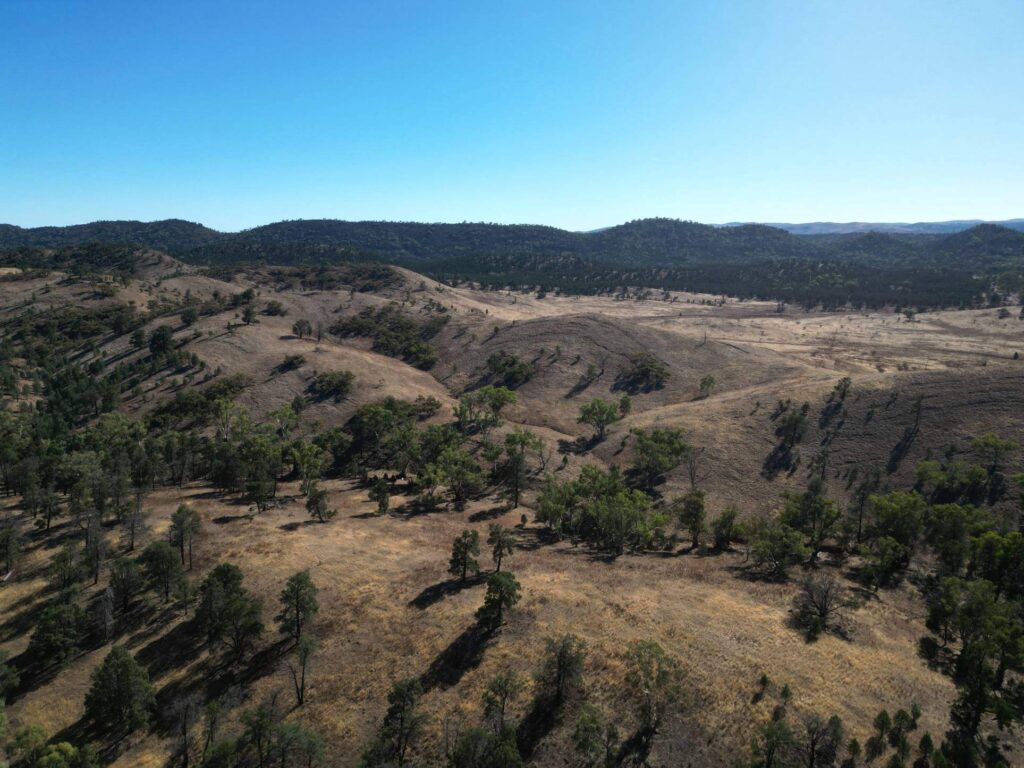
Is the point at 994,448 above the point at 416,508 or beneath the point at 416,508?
above

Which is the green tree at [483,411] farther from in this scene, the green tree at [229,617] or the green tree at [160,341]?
the green tree at [160,341]

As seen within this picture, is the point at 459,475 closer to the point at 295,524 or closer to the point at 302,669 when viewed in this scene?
the point at 295,524

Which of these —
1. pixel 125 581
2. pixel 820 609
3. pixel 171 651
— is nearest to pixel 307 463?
pixel 125 581

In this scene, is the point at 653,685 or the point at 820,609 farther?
the point at 820,609

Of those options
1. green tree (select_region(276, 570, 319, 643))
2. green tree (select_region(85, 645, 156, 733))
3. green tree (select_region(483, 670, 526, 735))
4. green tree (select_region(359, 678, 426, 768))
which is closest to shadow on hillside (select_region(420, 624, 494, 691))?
green tree (select_region(483, 670, 526, 735))

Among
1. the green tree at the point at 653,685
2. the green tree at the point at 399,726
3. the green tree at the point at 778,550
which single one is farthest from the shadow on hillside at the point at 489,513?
the green tree at the point at 399,726

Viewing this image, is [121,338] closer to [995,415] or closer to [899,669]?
[899,669]

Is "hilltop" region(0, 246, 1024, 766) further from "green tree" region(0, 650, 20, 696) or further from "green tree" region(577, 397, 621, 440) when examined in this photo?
"green tree" region(577, 397, 621, 440)
